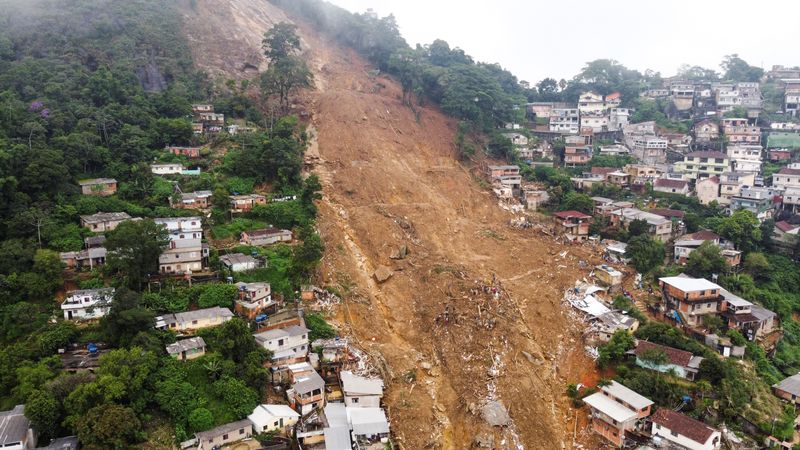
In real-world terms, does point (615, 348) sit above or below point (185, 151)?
below

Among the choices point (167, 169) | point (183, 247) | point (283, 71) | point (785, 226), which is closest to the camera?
point (183, 247)

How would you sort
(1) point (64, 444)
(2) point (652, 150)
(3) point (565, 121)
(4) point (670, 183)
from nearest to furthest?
(1) point (64, 444) < (4) point (670, 183) < (2) point (652, 150) < (3) point (565, 121)

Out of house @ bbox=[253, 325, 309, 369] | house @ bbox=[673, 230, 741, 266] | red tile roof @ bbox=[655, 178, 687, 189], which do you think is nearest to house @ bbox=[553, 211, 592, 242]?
house @ bbox=[673, 230, 741, 266]

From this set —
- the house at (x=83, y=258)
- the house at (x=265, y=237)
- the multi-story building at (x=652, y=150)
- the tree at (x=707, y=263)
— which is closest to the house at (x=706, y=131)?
the multi-story building at (x=652, y=150)

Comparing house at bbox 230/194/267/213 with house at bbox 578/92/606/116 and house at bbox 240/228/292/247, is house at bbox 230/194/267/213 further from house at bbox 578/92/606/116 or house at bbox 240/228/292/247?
house at bbox 578/92/606/116

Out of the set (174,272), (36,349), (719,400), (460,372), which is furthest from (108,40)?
(719,400)

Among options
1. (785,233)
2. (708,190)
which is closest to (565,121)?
(708,190)

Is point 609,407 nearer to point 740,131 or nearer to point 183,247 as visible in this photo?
point 183,247
